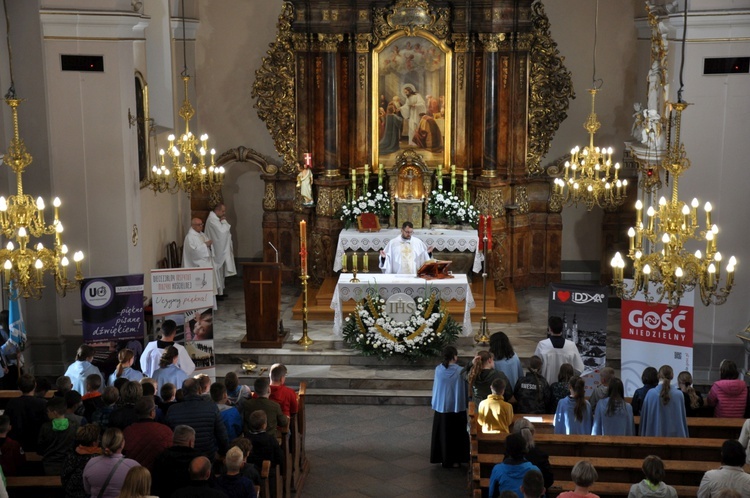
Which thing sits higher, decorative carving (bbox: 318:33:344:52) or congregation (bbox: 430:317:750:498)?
decorative carving (bbox: 318:33:344:52)

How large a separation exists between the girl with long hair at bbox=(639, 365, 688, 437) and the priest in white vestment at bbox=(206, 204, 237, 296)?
31.5ft

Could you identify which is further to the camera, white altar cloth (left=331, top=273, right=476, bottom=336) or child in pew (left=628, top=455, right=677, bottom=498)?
white altar cloth (left=331, top=273, right=476, bottom=336)

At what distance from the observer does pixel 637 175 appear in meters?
18.9

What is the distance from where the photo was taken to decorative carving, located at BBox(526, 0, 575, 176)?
738 inches

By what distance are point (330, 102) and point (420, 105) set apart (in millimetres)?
1617

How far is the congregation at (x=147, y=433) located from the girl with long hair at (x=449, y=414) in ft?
5.90

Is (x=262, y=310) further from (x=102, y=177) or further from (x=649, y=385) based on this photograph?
(x=649, y=385)

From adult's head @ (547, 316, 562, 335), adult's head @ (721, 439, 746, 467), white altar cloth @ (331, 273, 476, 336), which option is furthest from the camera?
white altar cloth @ (331, 273, 476, 336)

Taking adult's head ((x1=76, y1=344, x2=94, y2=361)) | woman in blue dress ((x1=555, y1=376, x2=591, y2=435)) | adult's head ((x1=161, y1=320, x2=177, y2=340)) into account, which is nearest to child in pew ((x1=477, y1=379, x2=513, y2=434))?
woman in blue dress ((x1=555, y1=376, x2=591, y2=435))

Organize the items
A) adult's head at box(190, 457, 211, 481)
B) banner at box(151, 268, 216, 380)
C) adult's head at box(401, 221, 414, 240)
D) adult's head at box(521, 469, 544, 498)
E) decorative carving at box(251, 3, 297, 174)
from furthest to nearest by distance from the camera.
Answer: decorative carving at box(251, 3, 297, 174) → adult's head at box(401, 221, 414, 240) → banner at box(151, 268, 216, 380) → adult's head at box(190, 457, 211, 481) → adult's head at box(521, 469, 544, 498)

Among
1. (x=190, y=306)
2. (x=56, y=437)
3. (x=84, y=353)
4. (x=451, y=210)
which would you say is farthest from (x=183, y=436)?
(x=451, y=210)

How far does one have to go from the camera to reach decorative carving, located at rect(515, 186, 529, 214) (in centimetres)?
1900

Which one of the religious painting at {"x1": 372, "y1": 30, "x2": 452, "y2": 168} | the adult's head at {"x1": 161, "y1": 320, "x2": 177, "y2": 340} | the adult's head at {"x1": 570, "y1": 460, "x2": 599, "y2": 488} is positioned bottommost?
the adult's head at {"x1": 570, "y1": 460, "x2": 599, "y2": 488}

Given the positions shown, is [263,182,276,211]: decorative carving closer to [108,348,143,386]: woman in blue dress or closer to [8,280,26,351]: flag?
[8,280,26,351]: flag
